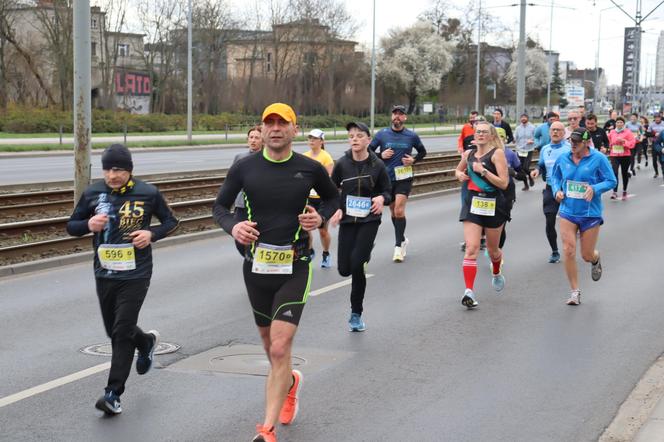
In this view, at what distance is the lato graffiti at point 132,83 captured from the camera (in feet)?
214

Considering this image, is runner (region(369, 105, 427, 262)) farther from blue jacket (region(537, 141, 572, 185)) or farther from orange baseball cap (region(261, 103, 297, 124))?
orange baseball cap (region(261, 103, 297, 124))

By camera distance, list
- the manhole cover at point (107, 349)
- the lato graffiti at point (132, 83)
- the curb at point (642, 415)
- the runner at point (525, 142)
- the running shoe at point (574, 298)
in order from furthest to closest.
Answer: the lato graffiti at point (132, 83) < the runner at point (525, 142) < the running shoe at point (574, 298) < the manhole cover at point (107, 349) < the curb at point (642, 415)

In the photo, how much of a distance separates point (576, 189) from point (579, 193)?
5 cm

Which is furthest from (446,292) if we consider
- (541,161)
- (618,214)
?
(618,214)

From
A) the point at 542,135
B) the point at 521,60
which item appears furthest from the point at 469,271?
Result: the point at 521,60

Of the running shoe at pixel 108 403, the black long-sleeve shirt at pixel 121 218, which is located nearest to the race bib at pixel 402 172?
the black long-sleeve shirt at pixel 121 218

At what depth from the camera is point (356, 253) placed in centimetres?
864

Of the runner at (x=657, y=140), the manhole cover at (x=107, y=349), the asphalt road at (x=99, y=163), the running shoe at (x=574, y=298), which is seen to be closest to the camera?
the manhole cover at (x=107, y=349)

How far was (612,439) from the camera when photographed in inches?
229

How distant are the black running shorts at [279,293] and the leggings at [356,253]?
2.76m

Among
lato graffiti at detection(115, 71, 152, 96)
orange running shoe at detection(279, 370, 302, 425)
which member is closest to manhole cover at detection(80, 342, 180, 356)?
orange running shoe at detection(279, 370, 302, 425)

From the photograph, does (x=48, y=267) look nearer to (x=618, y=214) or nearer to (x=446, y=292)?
(x=446, y=292)

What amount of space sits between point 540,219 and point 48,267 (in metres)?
10.1

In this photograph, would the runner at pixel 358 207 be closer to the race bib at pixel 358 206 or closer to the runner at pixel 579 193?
the race bib at pixel 358 206
